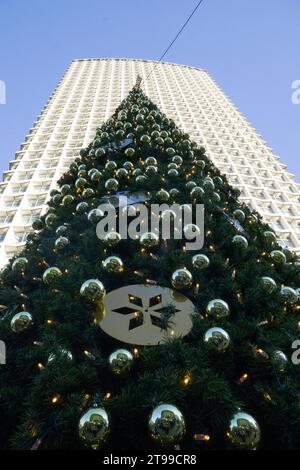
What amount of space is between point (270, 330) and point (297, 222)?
48.6ft

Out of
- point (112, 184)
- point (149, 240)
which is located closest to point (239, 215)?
point (149, 240)

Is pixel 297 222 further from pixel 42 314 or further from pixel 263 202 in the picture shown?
pixel 42 314

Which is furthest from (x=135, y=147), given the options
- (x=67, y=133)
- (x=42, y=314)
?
(x=67, y=133)

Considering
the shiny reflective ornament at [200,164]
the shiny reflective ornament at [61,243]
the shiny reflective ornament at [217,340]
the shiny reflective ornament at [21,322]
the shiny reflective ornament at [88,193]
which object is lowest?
the shiny reflective ornament at [217,340]

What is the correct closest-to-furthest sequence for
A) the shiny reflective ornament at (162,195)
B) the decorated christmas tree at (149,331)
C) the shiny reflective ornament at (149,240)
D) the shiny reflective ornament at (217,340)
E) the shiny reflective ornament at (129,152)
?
1. the decorated christmas tree at (149,331)
2. the shiny reflective ornament at (217,340)
3. the shiny reflective ornament at (149,240)
4. the shiny reflective ornament at (162,195)
5. the shiny reflective ornament at (129,152)

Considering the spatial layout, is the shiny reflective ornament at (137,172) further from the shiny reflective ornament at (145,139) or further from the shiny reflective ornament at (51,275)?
the shiny reflective ornament at (51,275)

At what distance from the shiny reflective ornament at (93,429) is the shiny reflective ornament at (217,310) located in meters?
1.23

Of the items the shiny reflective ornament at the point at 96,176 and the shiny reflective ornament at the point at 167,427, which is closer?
the shiny reflective ornament at the point at 167,427

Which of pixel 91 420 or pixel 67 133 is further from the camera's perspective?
pixel 67 133

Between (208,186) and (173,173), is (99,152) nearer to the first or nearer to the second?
(173,173)

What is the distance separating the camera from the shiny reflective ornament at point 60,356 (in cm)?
226

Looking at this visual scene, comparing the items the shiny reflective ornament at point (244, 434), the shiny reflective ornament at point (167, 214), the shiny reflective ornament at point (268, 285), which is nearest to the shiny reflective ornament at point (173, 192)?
the shiny reflective ornament at point (167, 214)

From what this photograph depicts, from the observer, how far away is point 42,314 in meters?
3.02

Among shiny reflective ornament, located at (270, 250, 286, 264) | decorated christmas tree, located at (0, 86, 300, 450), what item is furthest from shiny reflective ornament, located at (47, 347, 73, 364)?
shiny reflective ornament, located at (270, 250, 286, 264)
